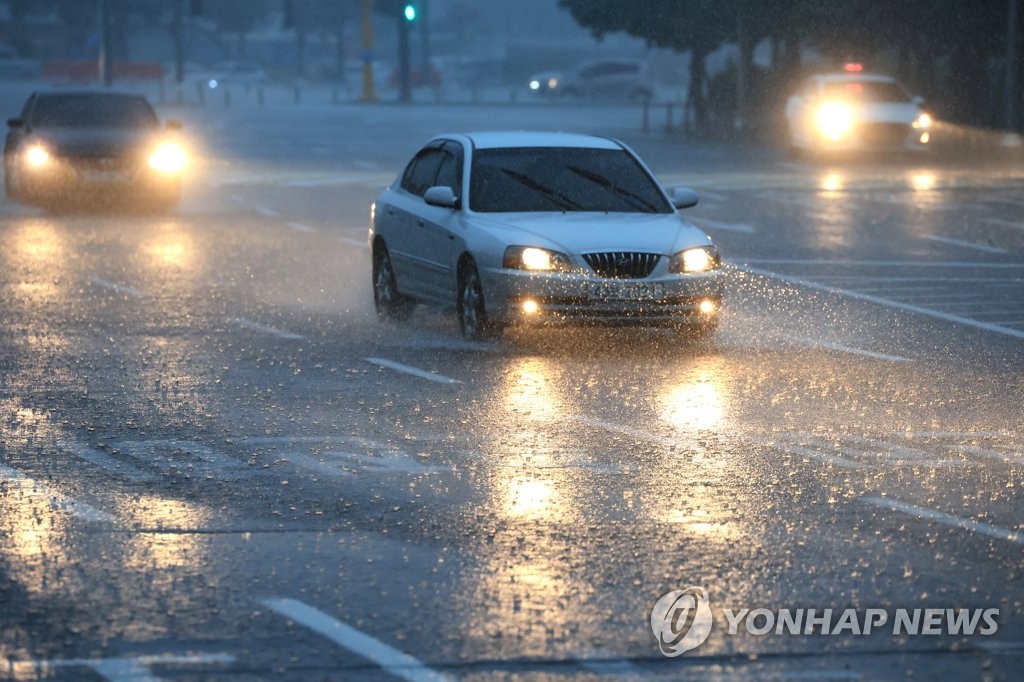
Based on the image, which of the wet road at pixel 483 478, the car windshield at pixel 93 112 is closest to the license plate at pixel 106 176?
the car windshield at pixel 93 112

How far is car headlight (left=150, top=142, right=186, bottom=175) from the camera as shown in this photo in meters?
26.9

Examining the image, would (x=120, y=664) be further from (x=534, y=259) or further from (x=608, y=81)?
(x=608, y=81)

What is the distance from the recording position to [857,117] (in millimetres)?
39031

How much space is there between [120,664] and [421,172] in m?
10.1

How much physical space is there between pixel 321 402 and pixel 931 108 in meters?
40.9

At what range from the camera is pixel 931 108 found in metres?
50.7

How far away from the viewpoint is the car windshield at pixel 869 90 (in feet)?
132

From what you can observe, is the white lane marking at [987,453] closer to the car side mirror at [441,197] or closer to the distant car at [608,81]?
the car side mirror at [441,197]

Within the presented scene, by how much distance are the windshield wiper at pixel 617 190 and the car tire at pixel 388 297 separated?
161cm

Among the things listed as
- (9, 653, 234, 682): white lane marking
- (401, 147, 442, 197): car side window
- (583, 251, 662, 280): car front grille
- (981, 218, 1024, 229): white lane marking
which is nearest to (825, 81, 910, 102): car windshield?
(981, 218, 1024, 229): white lane marking

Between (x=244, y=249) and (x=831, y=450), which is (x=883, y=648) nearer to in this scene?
(x=831, y=450)

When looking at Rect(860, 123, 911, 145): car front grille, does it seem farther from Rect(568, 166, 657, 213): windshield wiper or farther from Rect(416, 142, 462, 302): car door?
Rect(568, 166, 657, 213): windshield wiper

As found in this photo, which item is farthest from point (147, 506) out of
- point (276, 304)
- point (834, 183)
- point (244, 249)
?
point (834, 183)

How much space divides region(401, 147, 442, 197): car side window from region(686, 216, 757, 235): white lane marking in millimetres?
8124
